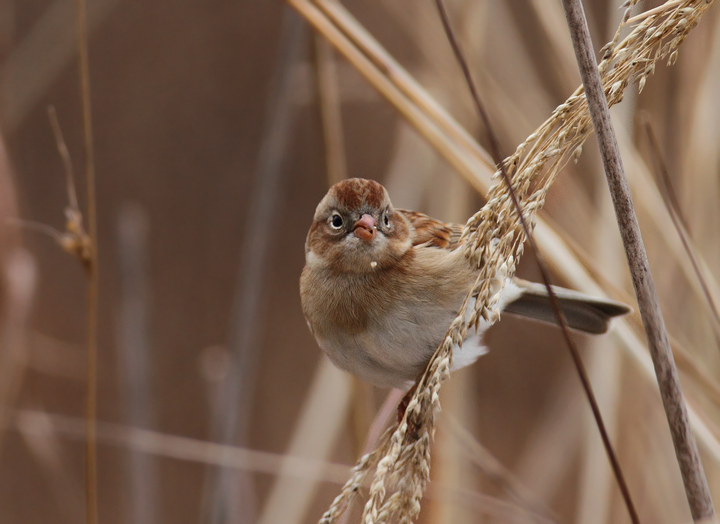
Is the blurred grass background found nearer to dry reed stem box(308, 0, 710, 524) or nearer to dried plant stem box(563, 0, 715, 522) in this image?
dry reed stem box(308, 0, 710, 524)

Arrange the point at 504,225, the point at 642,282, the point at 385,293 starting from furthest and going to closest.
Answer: the point at 385,293
the point at 504,225
the point at 642,282

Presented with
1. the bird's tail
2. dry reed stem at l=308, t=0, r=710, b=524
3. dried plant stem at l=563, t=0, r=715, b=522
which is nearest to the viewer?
dried plant stem at l=563, t=0, r=715, b=522

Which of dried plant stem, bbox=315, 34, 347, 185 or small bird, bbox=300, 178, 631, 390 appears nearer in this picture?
small bird, bbox=300, 178, 631, 390

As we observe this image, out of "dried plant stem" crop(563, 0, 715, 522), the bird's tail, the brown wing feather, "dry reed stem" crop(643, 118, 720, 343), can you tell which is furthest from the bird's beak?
"dried plant stem" crop(563, 0, 715, 522)

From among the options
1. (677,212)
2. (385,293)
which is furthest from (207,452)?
(677,212)

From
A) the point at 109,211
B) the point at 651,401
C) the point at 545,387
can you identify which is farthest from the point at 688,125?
the point at 109,211

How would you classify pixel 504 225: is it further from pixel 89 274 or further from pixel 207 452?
pixel 207 452

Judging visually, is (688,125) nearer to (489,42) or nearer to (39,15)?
(489,42)
